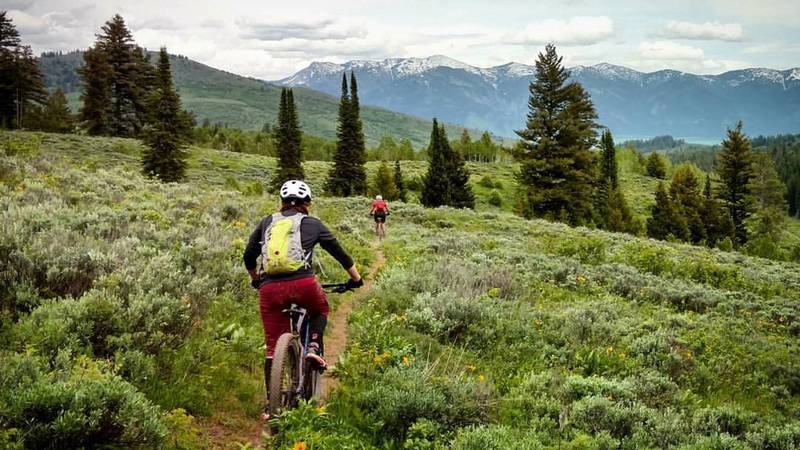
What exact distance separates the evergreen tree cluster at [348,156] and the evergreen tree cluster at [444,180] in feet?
29.3

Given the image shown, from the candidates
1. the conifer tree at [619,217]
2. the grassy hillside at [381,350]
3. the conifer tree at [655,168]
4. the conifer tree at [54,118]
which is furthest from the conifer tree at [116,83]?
the conifer tree at [655,168]

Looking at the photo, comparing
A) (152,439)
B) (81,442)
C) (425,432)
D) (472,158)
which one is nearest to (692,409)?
(425,432)

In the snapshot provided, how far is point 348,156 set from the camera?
63.1 m

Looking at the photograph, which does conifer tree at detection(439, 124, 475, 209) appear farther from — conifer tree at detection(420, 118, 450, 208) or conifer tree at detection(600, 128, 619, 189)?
conifer tree at detection(600, 128, 619, 189)

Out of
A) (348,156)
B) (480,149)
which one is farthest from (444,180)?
(480,149)

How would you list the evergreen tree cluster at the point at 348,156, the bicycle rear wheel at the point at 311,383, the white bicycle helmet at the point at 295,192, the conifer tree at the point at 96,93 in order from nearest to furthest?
1. the white bicycle helmet at the point at 295,192
2. the bicycle rear wheel at the point at 311,383
3. the conifer tree at the point at 96,93
4. the evergreen tree cluster at the point at 348,156

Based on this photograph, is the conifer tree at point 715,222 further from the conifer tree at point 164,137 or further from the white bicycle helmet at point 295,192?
the white bicycle helmet at point 295,192

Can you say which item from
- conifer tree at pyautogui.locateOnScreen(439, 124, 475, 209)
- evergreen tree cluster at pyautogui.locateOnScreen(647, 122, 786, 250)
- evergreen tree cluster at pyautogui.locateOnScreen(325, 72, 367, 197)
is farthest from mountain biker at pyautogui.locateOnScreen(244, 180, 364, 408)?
conifer tree at pyautogui.locateOnScreen(439, 124, 475, 209)

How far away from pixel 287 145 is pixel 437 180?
62.5 ft

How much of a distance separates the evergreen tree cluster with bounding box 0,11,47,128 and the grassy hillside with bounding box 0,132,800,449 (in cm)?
6078

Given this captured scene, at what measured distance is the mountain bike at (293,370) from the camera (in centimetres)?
521

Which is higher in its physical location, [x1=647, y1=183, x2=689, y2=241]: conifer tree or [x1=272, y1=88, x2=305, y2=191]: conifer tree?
[x1=272, y1=88, x2=305, y2=191]: conifer tree

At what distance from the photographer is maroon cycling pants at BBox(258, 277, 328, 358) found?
541 centimetres

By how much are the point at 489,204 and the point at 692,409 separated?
70.9 metres
